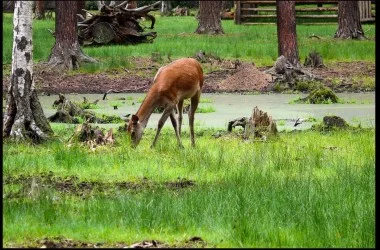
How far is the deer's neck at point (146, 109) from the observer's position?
14.2 meters

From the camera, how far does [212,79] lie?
79.6 ft

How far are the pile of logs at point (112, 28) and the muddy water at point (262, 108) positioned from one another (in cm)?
929

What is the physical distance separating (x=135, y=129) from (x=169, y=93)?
87 cm

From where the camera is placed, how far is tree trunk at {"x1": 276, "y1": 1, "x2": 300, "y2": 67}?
83.7 ft

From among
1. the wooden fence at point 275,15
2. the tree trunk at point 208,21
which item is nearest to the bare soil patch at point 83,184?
the tree trunk at point 208,21

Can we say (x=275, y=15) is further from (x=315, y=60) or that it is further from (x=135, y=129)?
(x=135, y=129)

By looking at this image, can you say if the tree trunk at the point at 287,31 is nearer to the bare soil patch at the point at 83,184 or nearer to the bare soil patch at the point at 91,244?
the bare soil patch at the point at 83,184

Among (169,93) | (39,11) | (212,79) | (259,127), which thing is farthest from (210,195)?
(39,11)

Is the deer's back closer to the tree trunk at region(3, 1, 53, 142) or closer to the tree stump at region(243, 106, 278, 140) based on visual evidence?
the tree stump at region(243, 106, 278, 140)

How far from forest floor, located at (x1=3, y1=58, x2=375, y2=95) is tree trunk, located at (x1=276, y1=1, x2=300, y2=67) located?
0.60m

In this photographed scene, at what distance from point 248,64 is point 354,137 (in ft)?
33.6

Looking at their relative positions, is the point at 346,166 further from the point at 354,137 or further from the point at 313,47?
the point at 313,47

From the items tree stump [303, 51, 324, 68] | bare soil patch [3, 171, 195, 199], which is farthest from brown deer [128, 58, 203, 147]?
tree stump [303, 51, 324, 68]

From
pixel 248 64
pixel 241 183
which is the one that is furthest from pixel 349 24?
pixel 241 183
